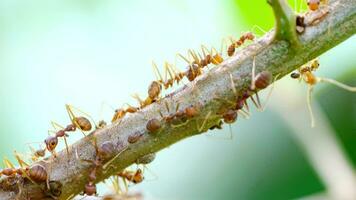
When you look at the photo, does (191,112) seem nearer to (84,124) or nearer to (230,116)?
(230,116)

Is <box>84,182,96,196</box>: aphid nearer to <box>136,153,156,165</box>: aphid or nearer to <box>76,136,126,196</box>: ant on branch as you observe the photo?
<box>76,136,126,196</box>: ant on branch

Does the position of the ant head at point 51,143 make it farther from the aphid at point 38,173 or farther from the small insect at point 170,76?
the small insect at point 170,76

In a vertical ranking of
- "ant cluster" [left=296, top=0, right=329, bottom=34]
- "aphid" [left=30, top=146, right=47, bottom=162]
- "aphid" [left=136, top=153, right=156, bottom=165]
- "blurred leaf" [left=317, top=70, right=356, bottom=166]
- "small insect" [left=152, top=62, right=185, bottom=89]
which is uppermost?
"blurred leaf" [left=317, top=70, right=356, bottom=166]

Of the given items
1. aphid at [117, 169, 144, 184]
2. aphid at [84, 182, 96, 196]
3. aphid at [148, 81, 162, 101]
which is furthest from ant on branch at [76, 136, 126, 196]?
aphid at [117, 169, 144, 184]

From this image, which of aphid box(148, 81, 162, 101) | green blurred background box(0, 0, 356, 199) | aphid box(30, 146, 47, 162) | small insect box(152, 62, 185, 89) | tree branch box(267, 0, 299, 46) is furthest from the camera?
green blurred background box(0, 0, 356, 199)

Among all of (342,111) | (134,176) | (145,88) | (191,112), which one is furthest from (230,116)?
(342,111)
